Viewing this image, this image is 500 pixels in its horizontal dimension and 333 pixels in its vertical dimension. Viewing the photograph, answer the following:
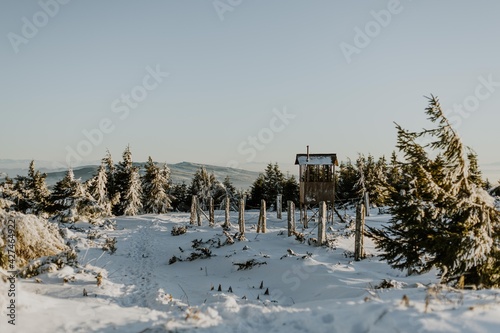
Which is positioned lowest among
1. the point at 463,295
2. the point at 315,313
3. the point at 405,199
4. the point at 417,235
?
the point at 315,313

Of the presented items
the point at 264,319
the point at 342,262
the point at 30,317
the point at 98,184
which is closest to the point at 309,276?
the point at 342,262

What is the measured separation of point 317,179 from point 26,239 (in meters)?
19.0

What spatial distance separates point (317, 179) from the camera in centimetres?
2492

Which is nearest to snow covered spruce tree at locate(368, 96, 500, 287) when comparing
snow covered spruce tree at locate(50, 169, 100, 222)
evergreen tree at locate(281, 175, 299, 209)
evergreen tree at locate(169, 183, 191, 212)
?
snow covered spruce tree at locate(50, 169, 100, 222)

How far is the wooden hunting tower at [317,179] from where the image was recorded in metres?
24.5

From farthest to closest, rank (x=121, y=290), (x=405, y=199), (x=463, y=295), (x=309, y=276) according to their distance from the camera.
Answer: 1. (x=309, y=276)
2. (x=121, y=290)
3. (x=405, y=199)
4. (x=463, y=295)

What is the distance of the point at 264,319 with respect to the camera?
242 inches

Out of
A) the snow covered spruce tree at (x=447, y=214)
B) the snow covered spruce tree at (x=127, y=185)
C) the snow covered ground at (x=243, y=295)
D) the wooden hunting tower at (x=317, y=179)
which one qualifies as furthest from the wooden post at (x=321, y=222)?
the snow covered spruce tree at (x=127, y=185)

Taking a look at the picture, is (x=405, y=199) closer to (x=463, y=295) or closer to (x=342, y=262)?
(x=463, y=295)

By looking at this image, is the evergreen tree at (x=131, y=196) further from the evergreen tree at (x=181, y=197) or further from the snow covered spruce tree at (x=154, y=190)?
the evergreen tree at (x=181, y=197)

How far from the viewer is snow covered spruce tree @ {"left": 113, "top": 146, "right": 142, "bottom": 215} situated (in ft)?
130

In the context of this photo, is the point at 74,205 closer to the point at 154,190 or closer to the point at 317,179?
the point at 154,190

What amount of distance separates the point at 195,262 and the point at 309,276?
559 centimetres

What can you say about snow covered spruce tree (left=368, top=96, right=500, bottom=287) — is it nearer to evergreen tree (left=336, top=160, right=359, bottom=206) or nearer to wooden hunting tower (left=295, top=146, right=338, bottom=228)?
wooden hunting tower (left=295, top=146, right=338, bottom=228)
